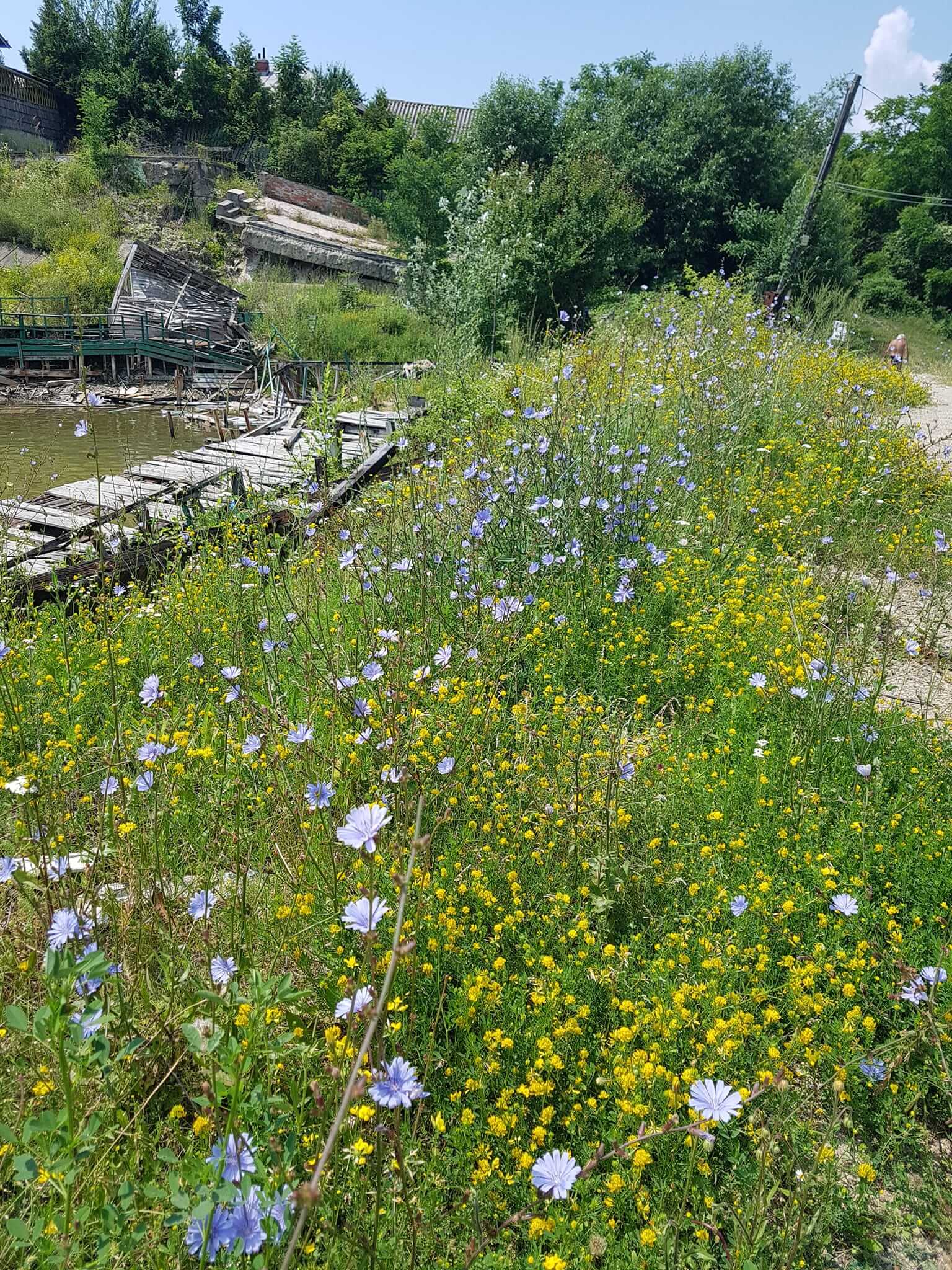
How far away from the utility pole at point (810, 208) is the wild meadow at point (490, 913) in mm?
13350

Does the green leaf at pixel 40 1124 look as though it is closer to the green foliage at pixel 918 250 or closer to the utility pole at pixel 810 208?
the utility pole at pixel 810 208

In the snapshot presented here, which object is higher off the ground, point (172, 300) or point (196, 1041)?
point (196, 1041)

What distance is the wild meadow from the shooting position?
1470 millimetres

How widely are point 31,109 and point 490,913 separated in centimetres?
4298

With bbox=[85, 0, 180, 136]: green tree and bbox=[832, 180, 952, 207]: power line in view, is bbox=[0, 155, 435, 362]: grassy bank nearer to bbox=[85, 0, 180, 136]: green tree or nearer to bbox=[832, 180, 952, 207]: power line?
bbox=[85, 0, 180, 136]: green tree

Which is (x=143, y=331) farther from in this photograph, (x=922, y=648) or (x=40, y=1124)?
(x=40, y=1124)

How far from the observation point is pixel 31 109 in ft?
107

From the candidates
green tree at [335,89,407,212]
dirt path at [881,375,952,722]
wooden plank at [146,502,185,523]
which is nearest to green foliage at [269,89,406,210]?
green tree at [335,89,407,212]

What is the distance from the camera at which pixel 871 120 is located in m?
38.2

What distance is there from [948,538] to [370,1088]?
553cm

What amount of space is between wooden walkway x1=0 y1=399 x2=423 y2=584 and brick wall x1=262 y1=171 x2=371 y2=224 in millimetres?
23526

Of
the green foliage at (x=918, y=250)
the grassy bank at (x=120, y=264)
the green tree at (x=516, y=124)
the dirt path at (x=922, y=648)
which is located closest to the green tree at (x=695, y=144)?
the green tree at (x=516, y=124)

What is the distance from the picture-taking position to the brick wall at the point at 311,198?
3156 cm

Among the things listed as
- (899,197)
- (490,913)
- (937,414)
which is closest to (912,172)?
(899,197)
